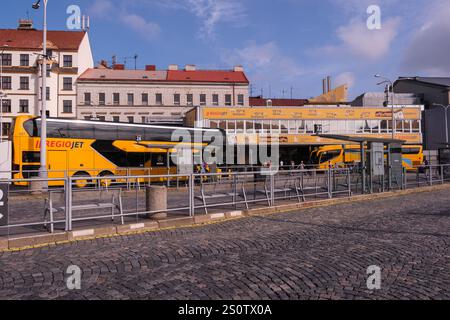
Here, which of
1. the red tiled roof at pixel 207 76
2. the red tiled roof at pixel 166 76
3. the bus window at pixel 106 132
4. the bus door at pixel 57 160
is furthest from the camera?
Result: the red tiled roof at pixel 207 76

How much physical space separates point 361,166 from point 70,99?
4945 cm

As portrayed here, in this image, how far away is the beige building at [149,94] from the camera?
5738cm

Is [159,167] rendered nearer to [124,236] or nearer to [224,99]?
[124,236]

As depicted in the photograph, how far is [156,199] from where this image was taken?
10.5 meters

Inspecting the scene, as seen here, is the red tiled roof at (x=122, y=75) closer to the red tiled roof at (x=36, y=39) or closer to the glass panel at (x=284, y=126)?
the red tiled roof at (x=36, y=39)

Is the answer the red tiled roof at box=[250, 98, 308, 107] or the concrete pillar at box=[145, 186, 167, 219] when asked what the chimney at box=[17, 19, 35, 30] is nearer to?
the red tiled roof at box=[250, 98, 308, 107]

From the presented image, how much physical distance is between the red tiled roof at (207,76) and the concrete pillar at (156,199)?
5201 cm

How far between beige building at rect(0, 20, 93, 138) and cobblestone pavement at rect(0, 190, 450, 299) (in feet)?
163

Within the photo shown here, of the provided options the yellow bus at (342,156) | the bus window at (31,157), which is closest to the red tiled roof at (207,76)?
the yellow bus at (342,156)

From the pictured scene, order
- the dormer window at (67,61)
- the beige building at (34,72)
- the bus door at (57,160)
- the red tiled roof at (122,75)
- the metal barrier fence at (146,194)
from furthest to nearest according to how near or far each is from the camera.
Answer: the red tiled roof at (122,75), the dormer window at (67,61), the beige building at (34,72), the bus door at (57,160), the metal barrier fence at (146,194)

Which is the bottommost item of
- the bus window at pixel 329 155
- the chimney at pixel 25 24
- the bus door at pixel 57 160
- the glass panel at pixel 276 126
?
the bus door at pixel 57 160

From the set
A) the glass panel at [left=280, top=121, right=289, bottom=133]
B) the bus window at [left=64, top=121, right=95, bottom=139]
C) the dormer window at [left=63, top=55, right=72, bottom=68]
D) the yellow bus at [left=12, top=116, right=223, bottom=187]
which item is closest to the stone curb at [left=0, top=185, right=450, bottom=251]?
Result: the yellow bus at [left=12, top=116, right=223, bottom=187]
